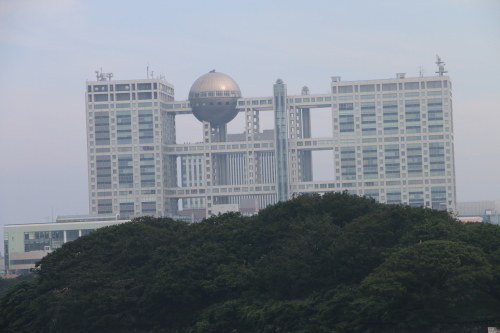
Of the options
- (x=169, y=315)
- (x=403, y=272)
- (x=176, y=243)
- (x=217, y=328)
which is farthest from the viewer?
(x=176, y=243)

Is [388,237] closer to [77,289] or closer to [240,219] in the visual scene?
[240,219]

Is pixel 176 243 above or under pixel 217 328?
above

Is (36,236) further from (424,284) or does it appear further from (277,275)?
(424,284)

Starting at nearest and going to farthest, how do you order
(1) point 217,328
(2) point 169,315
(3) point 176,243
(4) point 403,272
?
1. (4) point 403,272
2. (1) point 217,328
3. (2) point 169,315
4. (3) point 176,243

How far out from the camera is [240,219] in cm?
8012

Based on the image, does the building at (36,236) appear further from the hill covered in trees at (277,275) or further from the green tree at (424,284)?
A: the green tree at (424,284)

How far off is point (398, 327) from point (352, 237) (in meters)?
9.02

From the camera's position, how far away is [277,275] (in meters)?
64.5

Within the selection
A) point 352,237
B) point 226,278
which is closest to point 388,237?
point 352,237

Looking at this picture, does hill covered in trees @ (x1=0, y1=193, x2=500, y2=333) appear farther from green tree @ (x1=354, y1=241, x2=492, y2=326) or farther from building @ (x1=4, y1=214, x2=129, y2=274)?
building @ (x1=4, y1=214, x2=129, y2=274)

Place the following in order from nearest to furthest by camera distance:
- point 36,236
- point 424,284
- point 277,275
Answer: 1. point 424,284
2. point 277,275
3. point 36,236

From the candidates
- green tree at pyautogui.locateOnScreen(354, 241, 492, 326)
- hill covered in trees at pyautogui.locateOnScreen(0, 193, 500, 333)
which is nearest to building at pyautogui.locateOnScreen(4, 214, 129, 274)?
hill covered in trees at pyautogui.locateOnScreen(0, 193, 500, 333)

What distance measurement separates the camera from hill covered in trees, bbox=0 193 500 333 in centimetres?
5747

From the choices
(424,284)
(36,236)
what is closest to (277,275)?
(424,284)
